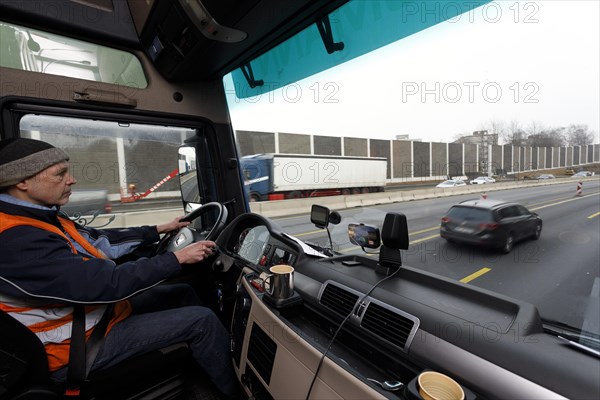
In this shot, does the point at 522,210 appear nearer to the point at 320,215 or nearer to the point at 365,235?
the point at 365,235

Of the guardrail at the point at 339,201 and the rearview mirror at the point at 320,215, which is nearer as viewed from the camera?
the guardrail at the point at 339,201

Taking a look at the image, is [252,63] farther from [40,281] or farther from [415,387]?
[415,387]

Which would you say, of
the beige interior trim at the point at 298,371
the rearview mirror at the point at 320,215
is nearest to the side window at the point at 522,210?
the beige interior trim at the point at 298,371

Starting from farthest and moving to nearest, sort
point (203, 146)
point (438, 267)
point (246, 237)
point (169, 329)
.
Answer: point (203, 146) < point (246, 237) < point (169, 329) < point (438, 267)

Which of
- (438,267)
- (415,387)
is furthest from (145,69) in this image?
(415,387)

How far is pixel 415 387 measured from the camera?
842mm

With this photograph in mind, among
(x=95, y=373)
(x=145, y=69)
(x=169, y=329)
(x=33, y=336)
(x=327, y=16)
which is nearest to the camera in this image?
(x=33, y=336)

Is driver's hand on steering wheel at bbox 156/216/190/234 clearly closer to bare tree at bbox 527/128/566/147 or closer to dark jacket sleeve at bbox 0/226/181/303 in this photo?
dark jacket sleeve at bbox 0/226/181/303

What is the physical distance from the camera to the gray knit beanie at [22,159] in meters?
1.33

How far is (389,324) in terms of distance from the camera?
117 cm

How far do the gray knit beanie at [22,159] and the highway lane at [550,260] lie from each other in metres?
1.80

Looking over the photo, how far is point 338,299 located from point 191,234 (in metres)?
1.29

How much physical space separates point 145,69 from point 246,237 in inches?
68.3

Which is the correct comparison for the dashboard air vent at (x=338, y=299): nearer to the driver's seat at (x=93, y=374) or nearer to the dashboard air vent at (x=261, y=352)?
the dashboard air vent at (x=261, y=352)
